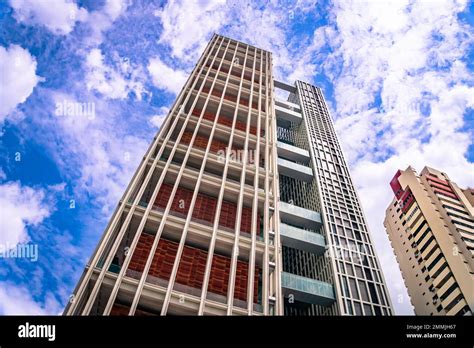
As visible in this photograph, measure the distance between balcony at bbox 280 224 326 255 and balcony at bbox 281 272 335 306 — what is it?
3.28 meters

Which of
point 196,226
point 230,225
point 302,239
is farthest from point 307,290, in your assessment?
point 196,226

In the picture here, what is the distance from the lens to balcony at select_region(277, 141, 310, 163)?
32.7m

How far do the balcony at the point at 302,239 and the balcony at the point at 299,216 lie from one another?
5.40 feet

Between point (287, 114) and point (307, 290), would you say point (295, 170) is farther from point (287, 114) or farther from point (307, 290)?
point (307, 290)

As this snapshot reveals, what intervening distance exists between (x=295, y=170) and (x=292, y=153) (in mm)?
2788

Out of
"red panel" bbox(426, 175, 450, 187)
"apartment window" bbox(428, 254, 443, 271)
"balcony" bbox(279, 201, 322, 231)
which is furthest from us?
"red panel" bbox(426, 175, 450, 187)

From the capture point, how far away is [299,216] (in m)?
26.6

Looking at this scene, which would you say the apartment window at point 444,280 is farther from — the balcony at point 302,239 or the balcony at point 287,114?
the balcony at point 287,114

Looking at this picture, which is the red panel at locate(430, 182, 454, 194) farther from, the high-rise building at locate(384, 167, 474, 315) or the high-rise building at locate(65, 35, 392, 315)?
the high-rise building at locate(65, 35, 392, 315)

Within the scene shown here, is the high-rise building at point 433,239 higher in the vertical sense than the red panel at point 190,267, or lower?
higher

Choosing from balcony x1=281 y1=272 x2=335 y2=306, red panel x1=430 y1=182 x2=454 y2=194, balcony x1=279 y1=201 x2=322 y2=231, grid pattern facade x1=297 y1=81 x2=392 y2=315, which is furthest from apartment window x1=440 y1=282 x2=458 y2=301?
balcony x1=281 y1=272 x2=335 y2=306

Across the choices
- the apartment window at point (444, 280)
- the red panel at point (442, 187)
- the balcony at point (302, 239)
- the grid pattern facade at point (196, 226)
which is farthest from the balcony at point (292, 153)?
the red panel at point (442, 187)

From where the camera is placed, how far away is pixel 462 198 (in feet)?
172

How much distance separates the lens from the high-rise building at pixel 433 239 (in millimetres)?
40562
